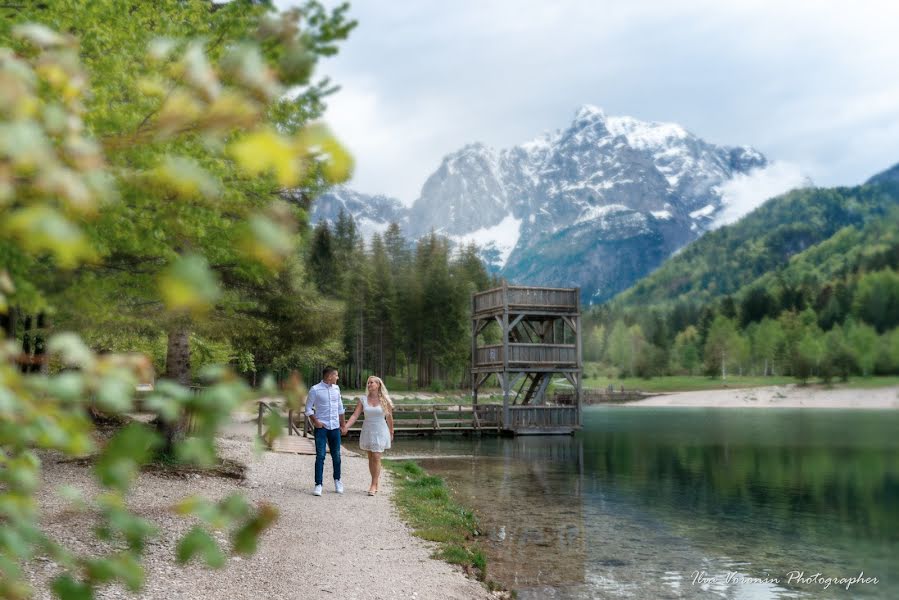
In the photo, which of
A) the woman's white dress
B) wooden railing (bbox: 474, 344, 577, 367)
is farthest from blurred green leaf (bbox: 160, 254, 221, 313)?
wooden railing (bbox: 474, 344, 577, 367)

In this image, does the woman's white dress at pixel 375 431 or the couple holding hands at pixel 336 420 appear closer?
the couple holding hands at pixel 336 420

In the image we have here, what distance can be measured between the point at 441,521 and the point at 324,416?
2.75m

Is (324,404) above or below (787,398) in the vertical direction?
above

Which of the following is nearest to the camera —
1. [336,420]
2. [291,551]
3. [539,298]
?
[291,551]

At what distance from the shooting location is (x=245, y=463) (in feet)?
48.4

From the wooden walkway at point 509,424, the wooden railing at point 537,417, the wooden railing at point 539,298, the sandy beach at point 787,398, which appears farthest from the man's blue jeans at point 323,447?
the sandy beach at point 787,398

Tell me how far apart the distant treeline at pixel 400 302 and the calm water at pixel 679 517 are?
39.6 meters

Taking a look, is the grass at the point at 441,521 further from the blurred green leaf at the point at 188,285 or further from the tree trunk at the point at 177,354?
the blurred green leaf at the point at 188,285

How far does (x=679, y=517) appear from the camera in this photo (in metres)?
14.0

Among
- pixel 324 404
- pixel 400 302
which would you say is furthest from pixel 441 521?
pixel 400 302

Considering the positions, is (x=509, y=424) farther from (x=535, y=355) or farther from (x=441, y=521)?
(x=441, y=521)

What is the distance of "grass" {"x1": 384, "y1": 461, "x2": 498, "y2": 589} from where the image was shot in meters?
9.09

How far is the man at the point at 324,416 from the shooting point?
1241 cm

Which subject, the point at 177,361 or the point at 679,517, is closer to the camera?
the point at 177,361
